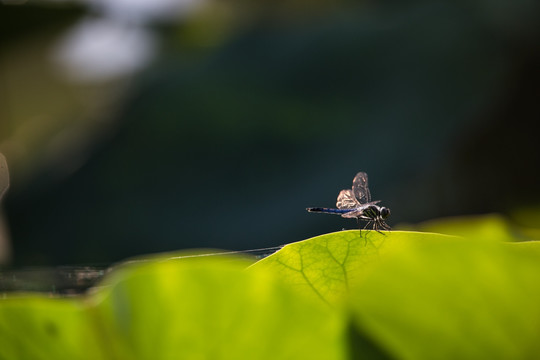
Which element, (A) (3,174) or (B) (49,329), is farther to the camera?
(A) (3,174)

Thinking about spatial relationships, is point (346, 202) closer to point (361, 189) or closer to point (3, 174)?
point (361, 189)

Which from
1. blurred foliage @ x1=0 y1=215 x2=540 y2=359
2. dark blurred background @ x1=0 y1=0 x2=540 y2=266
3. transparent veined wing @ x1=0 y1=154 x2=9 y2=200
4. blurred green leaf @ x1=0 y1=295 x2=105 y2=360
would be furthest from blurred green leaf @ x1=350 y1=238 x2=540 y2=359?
dark blurred background @ x1=0 y1=0 x2=540 y2=266

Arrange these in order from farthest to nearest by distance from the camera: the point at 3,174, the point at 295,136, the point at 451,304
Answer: the point at 295,136, the point at 3,174, the point at 451,304

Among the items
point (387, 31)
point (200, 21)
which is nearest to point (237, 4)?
point (200, 21)

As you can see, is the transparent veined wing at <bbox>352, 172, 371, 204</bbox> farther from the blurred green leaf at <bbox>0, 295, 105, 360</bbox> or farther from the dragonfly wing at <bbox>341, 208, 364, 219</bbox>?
the blurred green leaf at <bbox>0, 295, 105, 360</bbox>

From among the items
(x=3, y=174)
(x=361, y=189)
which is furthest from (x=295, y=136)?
(x=3, y=174)

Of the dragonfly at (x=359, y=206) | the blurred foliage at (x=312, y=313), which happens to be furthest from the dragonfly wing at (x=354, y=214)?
the blurred foliage at (x=312, y=313)
